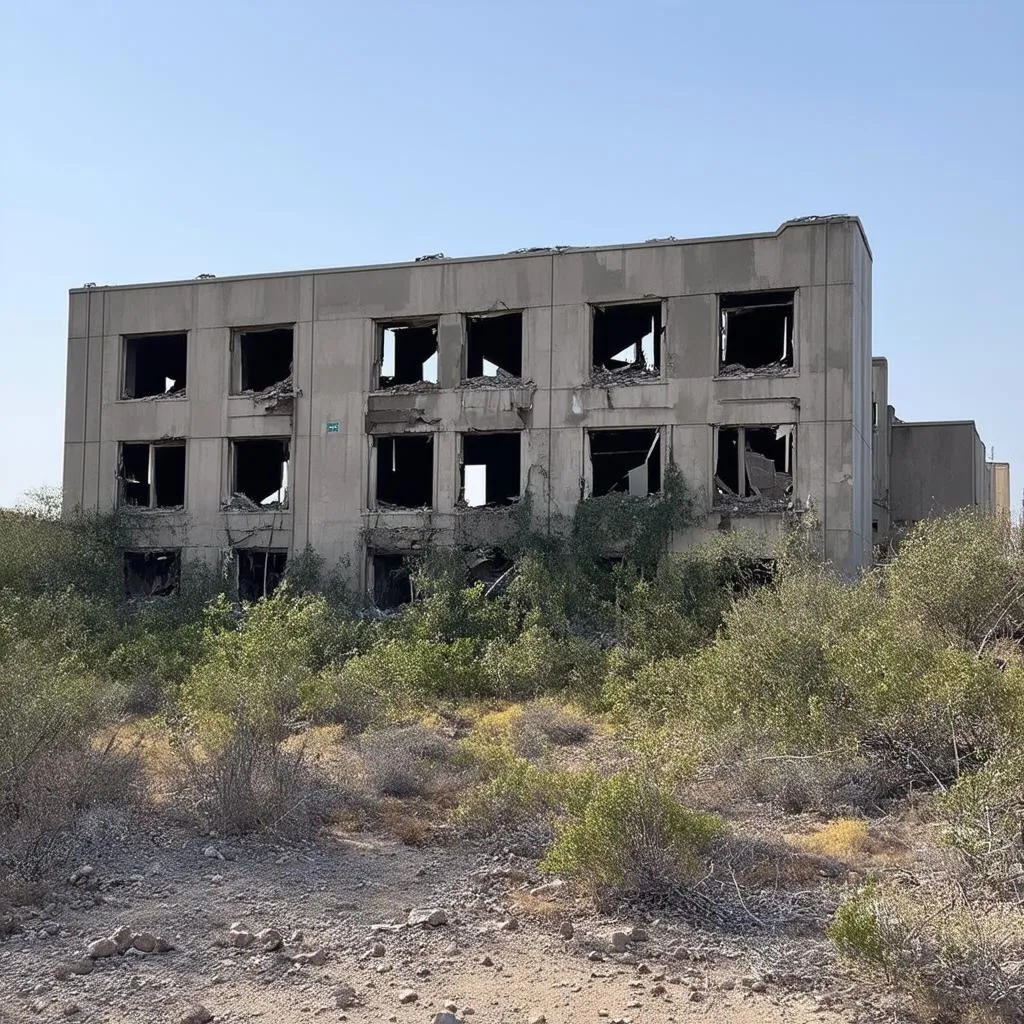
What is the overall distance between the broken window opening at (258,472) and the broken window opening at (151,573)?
2268 mm

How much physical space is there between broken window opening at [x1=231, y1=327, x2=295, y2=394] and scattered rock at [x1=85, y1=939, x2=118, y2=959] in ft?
67.9

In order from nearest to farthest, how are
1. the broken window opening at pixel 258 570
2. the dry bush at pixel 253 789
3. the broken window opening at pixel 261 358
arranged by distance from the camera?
the dry bush at pixel 253 789
the broken window opening at pixel 258 570
the broken window opening at pixel 261 358

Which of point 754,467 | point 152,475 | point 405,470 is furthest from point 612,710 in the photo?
point 152,475

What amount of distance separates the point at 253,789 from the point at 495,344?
64.6ft

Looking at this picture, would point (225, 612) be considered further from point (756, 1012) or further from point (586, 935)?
point (756, 1012)

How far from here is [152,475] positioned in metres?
27.9

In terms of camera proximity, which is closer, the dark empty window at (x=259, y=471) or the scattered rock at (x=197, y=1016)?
the scattered rock at (x=197, y=1016)

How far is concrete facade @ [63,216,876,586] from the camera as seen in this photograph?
76.5 ft

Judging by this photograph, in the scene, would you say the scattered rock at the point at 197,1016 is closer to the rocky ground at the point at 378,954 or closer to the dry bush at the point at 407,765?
the rocky ground at the point at 378,954

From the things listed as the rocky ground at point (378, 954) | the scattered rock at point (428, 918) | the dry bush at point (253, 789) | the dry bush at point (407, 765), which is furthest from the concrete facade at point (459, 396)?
the scattered rock at point (428, 918)

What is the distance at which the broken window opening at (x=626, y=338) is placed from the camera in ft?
81.5

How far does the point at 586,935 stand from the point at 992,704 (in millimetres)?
5084

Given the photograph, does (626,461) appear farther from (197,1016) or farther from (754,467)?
(197,1016)

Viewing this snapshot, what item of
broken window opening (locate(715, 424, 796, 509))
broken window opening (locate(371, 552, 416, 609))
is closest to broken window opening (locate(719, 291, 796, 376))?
broken window opening (locate(715, 424, 796, 509))
